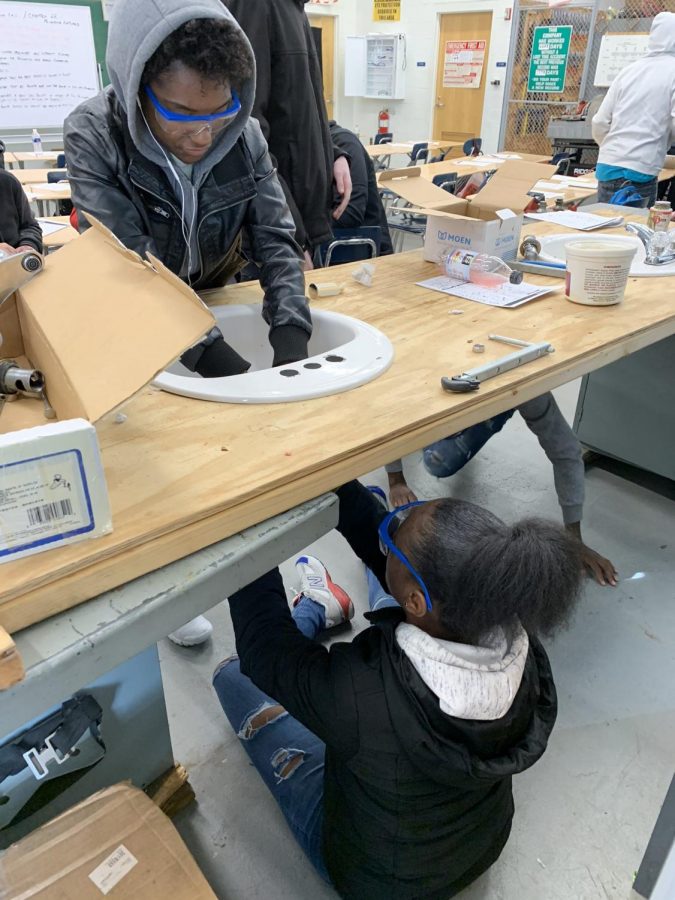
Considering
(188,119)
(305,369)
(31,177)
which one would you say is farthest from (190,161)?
(31,177)

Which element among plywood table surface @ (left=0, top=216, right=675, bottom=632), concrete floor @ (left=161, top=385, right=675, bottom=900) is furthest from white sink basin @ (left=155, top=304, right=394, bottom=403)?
concrete floor @ (left=161, top=385, right=675, bottom=900)

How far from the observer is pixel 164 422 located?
2.73ft

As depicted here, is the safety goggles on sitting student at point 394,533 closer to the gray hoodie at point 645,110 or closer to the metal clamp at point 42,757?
the metal clamp at point 42,757

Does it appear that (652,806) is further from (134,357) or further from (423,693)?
(134,357)

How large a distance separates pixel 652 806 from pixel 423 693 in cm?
77

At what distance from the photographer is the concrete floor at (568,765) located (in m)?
1.14

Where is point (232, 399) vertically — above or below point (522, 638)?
above

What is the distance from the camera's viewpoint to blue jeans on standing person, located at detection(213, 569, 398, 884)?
1.10 m

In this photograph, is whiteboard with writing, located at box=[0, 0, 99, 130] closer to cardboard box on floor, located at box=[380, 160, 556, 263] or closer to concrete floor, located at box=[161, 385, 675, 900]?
cardboard box on floor, located at box=[380, 160, 556, 263]

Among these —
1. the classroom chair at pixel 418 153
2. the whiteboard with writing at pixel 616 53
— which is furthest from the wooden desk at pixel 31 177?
the whiteboard with writing at pixel 616 53

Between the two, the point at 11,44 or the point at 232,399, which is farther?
the point at 11,44

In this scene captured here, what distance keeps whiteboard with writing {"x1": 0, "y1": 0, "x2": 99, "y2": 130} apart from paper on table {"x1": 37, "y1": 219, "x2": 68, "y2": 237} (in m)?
2.52

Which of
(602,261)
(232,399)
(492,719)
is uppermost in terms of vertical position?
(602,261)

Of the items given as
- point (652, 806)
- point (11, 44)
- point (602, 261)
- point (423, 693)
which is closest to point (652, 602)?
point (652, 806)
